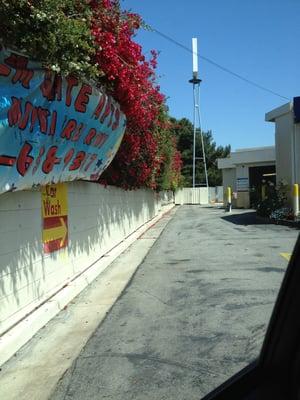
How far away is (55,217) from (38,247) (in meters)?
1.19

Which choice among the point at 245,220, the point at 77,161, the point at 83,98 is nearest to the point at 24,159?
the point at 83,98

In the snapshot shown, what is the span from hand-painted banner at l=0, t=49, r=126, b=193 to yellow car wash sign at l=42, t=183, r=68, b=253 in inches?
10.4

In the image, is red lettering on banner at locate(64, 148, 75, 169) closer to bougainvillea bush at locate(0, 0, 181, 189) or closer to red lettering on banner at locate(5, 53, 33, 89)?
bougainvillea bush at locate(0, 0, 181, 189)

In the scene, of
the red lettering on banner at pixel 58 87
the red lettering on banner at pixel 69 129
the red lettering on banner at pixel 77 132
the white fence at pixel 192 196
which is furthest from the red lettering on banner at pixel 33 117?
the white fence at pixel 192 196

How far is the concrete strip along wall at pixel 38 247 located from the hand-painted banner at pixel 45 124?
15.0 inches

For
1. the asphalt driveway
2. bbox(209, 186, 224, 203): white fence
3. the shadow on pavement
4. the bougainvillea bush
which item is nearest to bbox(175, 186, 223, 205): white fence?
bbox(209, 186, 224, 203): white fence

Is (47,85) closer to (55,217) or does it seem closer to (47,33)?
(47,33)

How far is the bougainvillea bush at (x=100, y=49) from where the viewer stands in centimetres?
722

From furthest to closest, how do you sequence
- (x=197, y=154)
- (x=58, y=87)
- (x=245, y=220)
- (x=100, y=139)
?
(x=197, y=154), (x=245, y=220), (x=100, y=139), (x=58, y=87)

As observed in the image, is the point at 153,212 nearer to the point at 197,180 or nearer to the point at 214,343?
the point at 214,343

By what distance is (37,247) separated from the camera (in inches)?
334

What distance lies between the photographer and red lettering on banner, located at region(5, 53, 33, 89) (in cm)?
670

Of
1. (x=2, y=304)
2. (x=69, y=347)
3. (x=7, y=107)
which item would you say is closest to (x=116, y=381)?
(x=69, y=347)

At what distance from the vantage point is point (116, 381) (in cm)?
545
